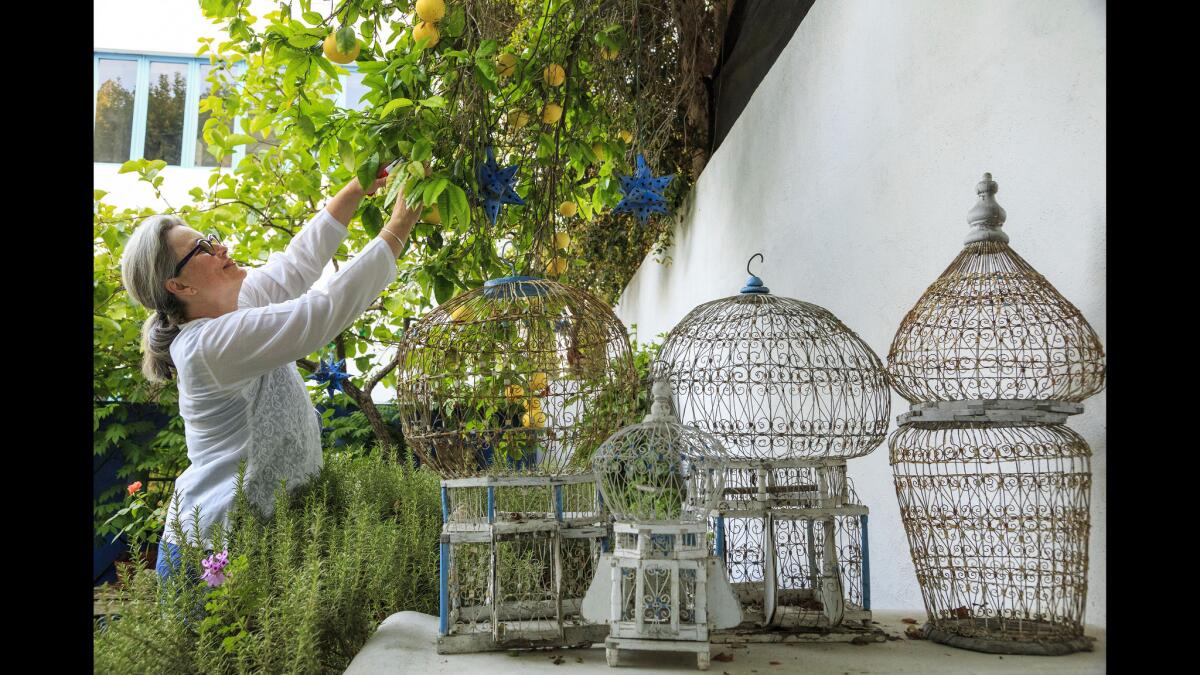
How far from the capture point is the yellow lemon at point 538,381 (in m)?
1.70

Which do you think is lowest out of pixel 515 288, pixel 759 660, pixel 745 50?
pixel 759 660

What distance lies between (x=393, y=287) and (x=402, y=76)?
7.78 feet

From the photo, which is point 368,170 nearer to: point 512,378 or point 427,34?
point 427,34

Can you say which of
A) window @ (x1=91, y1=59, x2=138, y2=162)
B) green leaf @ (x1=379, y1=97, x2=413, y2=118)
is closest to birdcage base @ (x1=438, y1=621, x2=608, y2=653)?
green leaf @ (x1=379, y1=97, x2=413, y2=118)

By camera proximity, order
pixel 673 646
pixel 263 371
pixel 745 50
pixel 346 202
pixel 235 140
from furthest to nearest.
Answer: pixel 745 50 < pixel 235 140 < pixel 346 202 < pixel 263 371 < pixel 673 646

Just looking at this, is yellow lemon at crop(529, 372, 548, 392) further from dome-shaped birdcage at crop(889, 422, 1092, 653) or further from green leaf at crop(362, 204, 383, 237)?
dome-shaped birdcage at crop(889, 422, 1092, 653)

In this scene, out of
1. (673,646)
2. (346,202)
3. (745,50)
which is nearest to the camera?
(673,646)

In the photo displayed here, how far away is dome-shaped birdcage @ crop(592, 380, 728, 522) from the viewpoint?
56.3 inches

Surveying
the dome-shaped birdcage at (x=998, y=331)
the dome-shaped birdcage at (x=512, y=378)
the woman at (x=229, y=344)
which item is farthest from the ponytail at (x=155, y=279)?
the dome-shaped birdcage at (x=998, y=331)

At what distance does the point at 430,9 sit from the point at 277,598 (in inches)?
50.5

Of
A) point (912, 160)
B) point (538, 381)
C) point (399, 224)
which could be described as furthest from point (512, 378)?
point (912, 160)

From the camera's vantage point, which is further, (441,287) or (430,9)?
(441,287)

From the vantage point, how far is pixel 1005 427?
1442 mm

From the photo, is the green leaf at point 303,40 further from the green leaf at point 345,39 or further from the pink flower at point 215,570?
the pink flower at point 215,570
